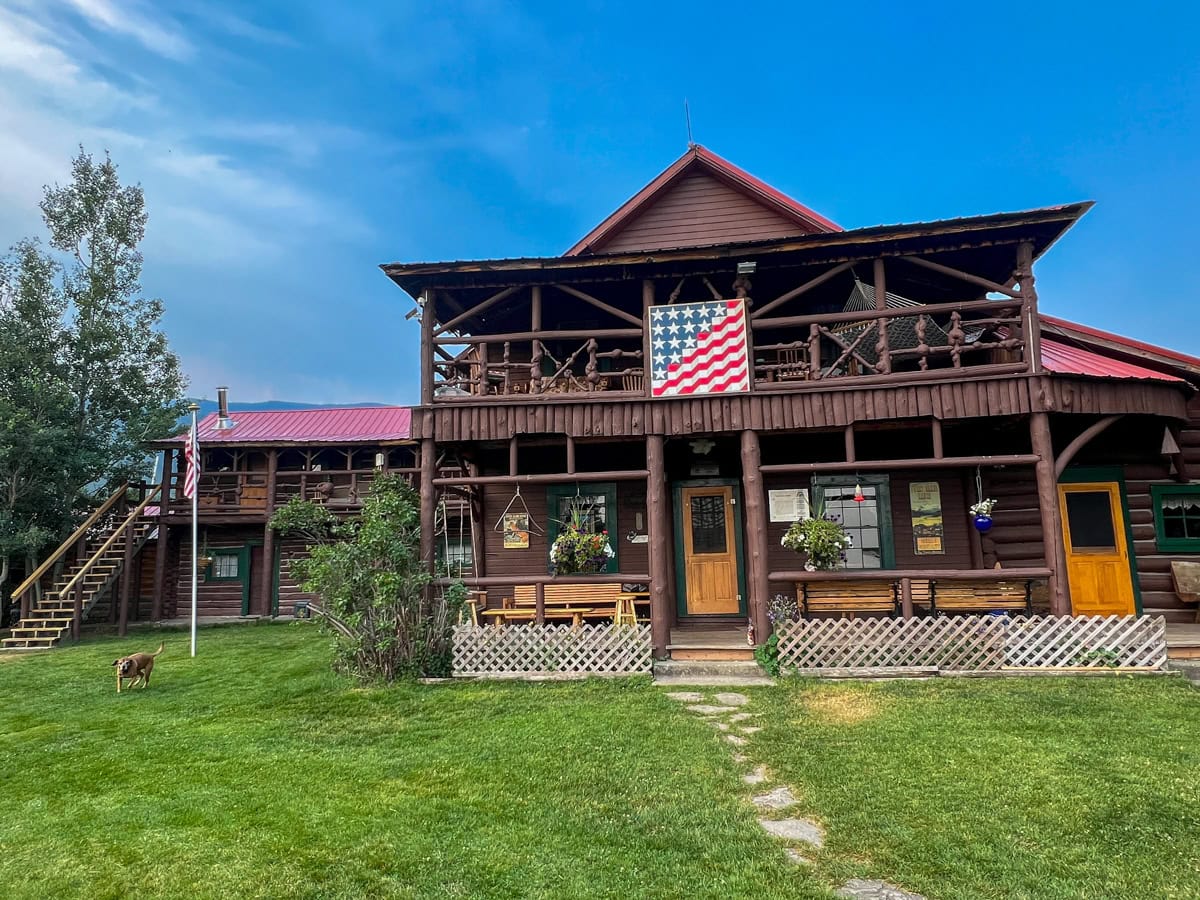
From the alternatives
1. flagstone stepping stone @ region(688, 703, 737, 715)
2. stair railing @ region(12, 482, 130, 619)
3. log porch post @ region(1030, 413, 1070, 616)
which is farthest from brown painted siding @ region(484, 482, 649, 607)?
stair railing @ region(12, 482, 130, 619)

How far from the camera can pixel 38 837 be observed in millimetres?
4512

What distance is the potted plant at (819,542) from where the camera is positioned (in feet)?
30.1

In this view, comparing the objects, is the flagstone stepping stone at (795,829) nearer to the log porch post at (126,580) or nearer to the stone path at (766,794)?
the stone path at (766,794)

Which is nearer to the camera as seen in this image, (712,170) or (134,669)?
(134,669)

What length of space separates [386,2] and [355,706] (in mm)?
28906

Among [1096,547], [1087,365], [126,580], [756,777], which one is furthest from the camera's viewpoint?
[126,580]

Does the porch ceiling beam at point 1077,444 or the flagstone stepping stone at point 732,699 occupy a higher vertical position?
the porch ceiling beam at point 1077,444

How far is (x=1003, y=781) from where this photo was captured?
493cm

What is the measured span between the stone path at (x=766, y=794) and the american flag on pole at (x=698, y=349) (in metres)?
4.39

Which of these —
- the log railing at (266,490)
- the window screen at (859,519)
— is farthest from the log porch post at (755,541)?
the log railing at (266,490)

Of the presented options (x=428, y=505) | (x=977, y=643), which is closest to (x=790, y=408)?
(x=977, y=643)

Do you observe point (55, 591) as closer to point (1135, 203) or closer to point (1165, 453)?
point (1165, 453)

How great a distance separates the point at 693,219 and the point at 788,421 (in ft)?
19.7

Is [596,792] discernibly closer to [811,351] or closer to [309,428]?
[811,351]
